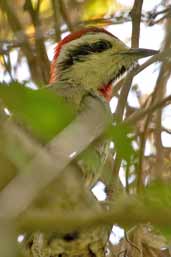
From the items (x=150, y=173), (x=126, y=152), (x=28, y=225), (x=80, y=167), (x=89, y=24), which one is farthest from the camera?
(x=89, y=24)

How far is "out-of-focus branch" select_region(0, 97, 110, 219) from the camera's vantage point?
115 cm

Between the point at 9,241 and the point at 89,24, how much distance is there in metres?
3.83

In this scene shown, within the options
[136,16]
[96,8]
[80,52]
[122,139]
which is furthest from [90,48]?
[122,139]

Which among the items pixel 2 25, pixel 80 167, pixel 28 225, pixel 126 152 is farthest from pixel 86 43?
pixel 28 225

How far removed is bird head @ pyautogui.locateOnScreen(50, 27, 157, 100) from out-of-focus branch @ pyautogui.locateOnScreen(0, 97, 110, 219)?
284 cm

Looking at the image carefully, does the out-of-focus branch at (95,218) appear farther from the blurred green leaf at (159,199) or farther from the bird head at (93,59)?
the bird head at (93,59)

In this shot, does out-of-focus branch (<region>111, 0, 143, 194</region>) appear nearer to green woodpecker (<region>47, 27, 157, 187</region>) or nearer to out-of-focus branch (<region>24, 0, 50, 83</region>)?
green woodpecker (<region>47, 27, 157, 187</region>)

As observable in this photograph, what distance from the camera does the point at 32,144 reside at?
142cm

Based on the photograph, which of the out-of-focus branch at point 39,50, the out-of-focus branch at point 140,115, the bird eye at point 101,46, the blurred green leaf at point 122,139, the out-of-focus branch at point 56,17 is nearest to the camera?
the blurred green leaf at point 122,139

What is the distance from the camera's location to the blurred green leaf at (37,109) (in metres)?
1.43

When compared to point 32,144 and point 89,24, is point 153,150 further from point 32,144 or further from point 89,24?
point 32,144

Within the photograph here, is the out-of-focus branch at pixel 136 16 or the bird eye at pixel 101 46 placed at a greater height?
the bird eye at pixel 101 46

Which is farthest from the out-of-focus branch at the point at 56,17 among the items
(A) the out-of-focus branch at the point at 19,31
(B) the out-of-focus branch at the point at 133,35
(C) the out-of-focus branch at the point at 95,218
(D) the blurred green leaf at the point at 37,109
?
(C) the out-of-focus branch at the point at 95,218

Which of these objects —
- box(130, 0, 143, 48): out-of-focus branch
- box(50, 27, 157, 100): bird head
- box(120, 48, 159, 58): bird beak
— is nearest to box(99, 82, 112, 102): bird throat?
box(50, 27, 157, 100): bird head
